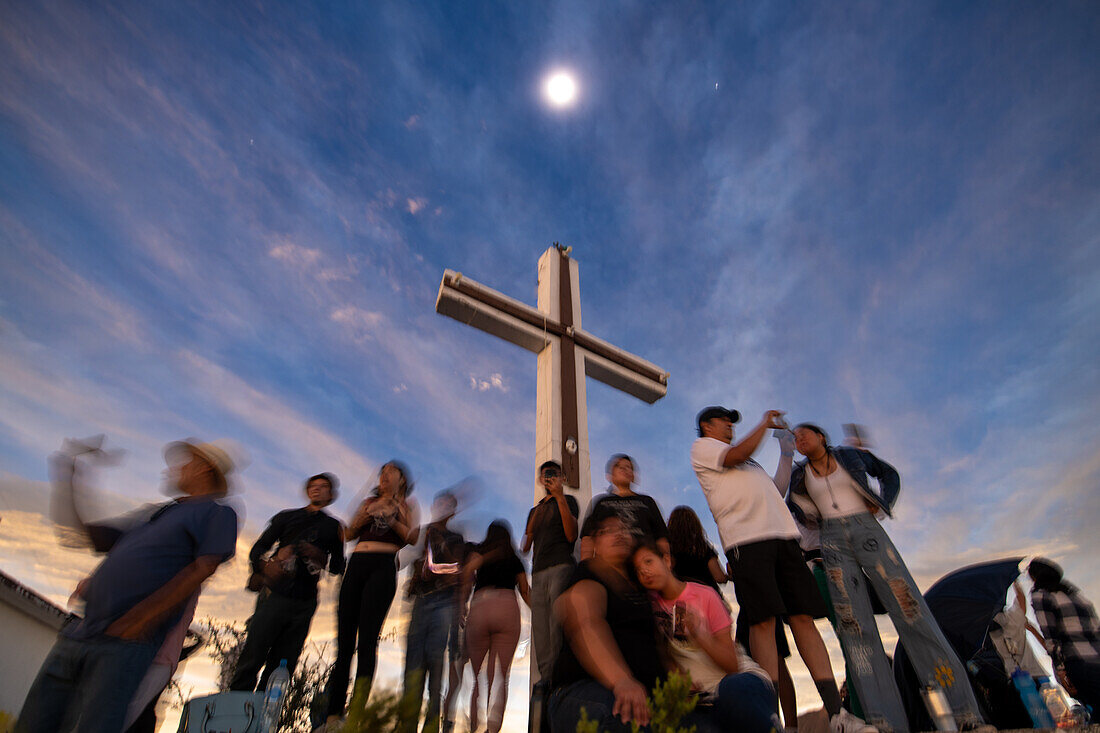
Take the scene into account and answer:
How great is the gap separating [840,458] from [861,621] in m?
1.07

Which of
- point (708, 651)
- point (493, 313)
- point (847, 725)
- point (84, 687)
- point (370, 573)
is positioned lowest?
point (847, 725)

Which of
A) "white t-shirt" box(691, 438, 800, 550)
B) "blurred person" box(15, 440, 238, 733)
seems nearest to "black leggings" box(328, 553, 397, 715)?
"blurred person" box(15, 440, 238, 733)

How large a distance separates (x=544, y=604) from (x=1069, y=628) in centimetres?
416

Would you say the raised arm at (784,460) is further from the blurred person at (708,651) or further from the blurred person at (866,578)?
the blurred person at (708,651)

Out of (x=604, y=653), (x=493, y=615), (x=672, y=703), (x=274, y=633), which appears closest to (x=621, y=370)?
(x=493, y=615)

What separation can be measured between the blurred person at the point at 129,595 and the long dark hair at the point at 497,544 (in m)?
2.02

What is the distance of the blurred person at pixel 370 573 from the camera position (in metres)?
3.62

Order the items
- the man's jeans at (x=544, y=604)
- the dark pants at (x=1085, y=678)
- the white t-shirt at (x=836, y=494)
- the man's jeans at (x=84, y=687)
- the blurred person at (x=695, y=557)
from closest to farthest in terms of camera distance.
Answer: the man's jeans at (x=84, y=687) → the blurred person at (x=695, y=557) → the white t-shirt at (x=836, y=494) → the man's jeans at (x=544, y=604) → the dark pants at (x=1085, y=678)

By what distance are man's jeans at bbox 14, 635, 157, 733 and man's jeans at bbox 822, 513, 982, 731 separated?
3622 millimetres

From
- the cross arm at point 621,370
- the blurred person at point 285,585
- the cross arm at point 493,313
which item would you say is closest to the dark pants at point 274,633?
the blurred person at point 285,585

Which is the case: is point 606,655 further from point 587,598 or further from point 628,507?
point 628,507

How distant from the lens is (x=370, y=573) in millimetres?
3887

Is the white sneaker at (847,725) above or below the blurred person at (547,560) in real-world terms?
below

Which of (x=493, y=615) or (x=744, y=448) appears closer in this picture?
(x=744, y=448)
